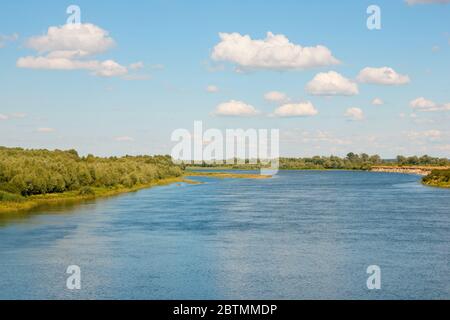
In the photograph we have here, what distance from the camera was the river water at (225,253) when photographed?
3497 centimetres

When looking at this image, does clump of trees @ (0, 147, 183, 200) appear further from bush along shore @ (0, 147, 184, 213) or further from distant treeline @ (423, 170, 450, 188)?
distant treeline @ (423, 170, 450, 188)

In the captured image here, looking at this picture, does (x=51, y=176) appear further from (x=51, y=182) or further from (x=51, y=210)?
(x=51, y=210)

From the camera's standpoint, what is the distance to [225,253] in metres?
45.9

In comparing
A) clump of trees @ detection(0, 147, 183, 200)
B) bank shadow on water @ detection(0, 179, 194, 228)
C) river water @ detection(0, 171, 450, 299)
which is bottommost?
river water @ detection(0, 171, 450, 299)

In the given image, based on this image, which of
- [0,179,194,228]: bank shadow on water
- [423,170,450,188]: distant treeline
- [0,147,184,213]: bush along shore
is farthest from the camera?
[423,170,450,188]: distant treeline

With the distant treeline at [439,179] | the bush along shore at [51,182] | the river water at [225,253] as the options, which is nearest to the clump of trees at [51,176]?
the bush along shore at [51,182]

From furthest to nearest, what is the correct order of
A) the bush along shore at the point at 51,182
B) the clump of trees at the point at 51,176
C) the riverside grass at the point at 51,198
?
the clump of trees at the point at 51,176 → the bush along shore at the point at 51,182 → the riverside grass at the point at 51,198

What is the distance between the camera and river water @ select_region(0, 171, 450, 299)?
35.0 m

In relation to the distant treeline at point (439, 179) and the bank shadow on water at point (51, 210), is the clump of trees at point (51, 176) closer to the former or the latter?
the bank shadow on water at point (51, 210)

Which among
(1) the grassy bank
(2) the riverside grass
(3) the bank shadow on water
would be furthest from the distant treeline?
(3) the bank shadow on water

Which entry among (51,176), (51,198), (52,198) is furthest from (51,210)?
(51,176)
